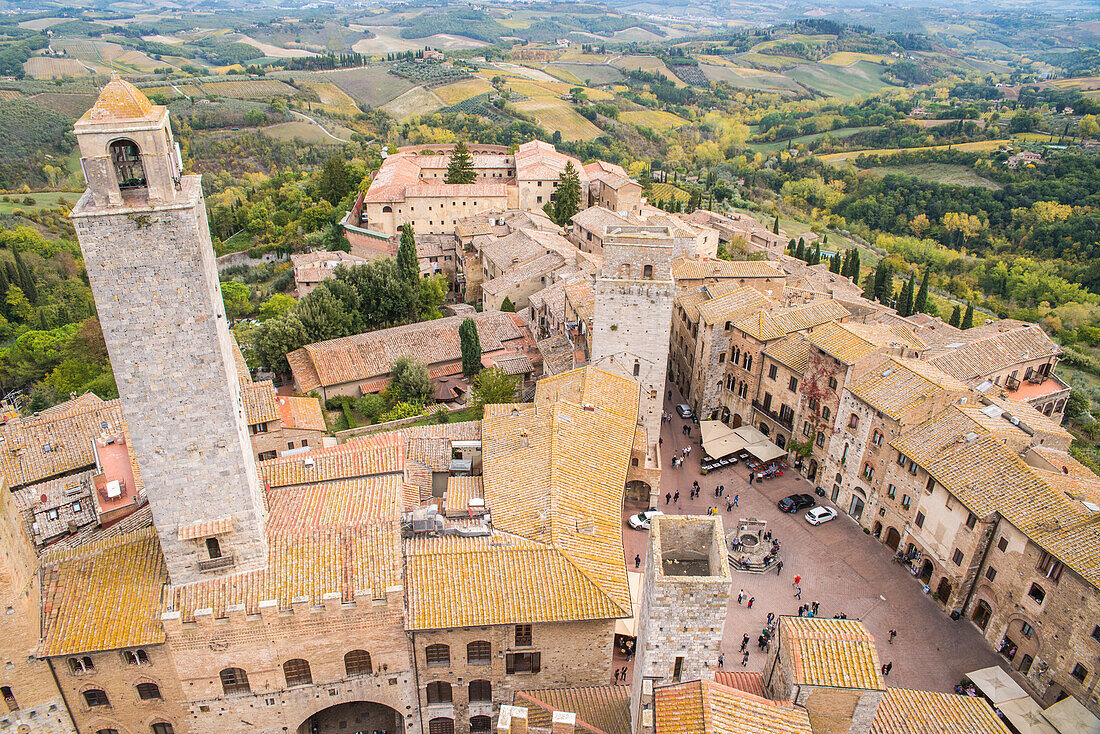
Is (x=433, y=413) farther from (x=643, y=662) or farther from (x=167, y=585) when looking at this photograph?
(x=643, y=662)

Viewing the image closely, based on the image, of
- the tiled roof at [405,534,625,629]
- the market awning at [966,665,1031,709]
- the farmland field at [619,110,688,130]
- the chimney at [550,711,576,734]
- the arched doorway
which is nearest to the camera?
the chimney at [550,711,576,734]

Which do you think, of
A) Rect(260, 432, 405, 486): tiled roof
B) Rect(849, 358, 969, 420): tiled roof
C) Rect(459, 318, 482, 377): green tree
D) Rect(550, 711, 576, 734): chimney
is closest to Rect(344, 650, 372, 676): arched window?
Rect(260, 432, 405, 486): tiled roof

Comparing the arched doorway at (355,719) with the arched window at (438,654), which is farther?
the arched doorway at (355,719)

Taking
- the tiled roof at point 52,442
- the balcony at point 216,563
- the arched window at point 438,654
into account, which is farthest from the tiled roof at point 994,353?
the tiled roof at point 52,442

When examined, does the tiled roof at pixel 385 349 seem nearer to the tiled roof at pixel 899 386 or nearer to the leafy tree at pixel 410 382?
the leafy tree at pixel 410 382

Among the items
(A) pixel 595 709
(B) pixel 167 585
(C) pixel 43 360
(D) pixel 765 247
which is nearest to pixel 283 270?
(C) pixel 43 360

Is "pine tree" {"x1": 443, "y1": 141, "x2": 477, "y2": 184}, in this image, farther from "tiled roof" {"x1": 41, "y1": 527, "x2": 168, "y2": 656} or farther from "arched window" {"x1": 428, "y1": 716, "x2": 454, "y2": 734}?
"arched window" {"x1": 428, "y1": 716, "x2": 454, "y2": 734}
